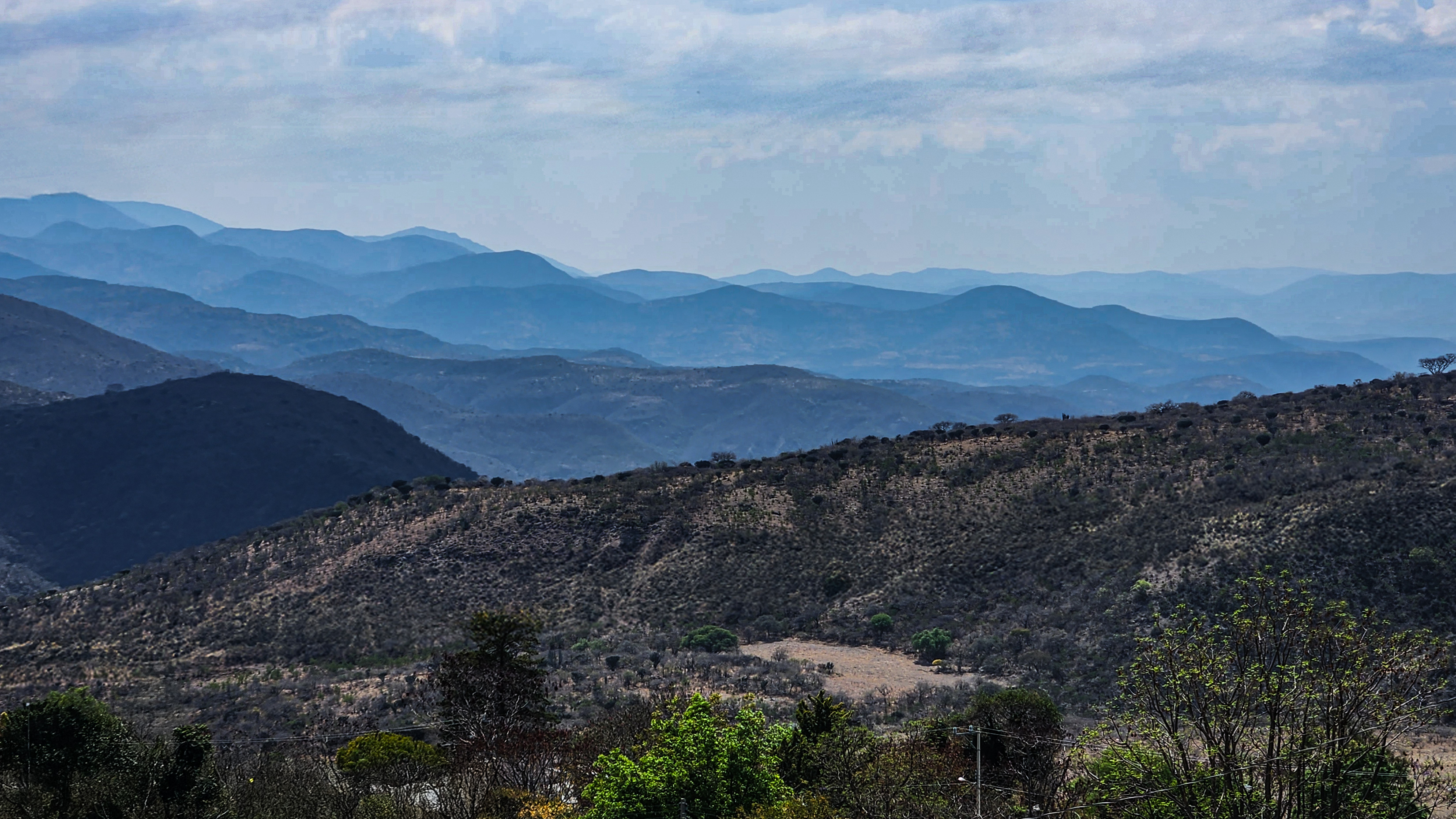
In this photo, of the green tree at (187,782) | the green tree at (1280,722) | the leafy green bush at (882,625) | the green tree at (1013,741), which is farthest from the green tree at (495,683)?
the leafy green bush at (882,625)

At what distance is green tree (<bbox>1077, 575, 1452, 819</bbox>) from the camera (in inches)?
664

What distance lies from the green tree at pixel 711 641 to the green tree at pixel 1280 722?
3196 cm

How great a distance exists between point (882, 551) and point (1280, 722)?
4266 centimetres

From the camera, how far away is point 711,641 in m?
51.6

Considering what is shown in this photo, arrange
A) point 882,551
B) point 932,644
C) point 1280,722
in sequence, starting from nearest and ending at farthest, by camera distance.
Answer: point 1280,722, point 932,644, point 882,551

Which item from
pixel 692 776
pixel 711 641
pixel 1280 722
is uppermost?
pixel 1280 722

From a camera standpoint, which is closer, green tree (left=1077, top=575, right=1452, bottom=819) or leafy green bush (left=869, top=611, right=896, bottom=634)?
green tree (left=1077, top=575, right=1452, bottom=819)

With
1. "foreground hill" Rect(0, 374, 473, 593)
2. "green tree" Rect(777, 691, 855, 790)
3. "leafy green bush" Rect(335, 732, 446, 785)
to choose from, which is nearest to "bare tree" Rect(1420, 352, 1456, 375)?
"green tree" Rect(777, 691, 855, 790)

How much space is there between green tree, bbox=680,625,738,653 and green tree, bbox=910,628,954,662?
8421mm

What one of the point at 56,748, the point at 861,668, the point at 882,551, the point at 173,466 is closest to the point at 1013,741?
the point at 861,668

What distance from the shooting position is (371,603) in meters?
62.2

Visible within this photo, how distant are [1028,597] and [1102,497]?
10.6 meters

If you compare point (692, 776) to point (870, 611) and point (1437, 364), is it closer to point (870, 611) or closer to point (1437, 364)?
point (870, 611)

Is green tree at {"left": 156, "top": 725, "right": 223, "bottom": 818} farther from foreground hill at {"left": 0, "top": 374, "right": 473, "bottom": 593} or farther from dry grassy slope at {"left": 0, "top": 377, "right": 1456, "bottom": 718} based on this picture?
foreground hill at {"left": 0, "top": 374, "right": 473, "bottom": 593}
